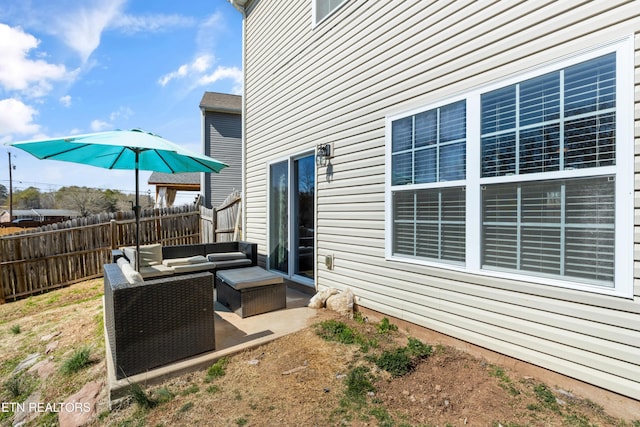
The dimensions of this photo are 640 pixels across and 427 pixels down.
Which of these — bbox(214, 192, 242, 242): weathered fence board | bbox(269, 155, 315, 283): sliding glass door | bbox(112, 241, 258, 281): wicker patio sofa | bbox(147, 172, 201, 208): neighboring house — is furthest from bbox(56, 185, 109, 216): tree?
bbox(269, 155, 315, 283): sliding glass door

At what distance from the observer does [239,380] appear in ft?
8.63

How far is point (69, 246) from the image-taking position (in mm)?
7656

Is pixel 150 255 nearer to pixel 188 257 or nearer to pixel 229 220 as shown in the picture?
pixel 188 257

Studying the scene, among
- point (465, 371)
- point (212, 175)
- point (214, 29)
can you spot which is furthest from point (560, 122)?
point (212, 175)

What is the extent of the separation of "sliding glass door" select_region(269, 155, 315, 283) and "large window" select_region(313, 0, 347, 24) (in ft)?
7.51

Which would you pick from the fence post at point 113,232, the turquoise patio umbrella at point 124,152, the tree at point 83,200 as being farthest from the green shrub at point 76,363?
the tree at point 83,200

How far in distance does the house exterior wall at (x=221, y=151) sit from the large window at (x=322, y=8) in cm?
944

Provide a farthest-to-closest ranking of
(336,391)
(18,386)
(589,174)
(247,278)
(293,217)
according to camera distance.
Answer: (293,217) → (247,278) → (18,386) → (336,391) → (589,174)

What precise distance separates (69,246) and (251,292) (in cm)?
655

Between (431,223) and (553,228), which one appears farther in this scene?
(431,223)

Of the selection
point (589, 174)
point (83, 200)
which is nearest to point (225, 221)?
point (589, 174)

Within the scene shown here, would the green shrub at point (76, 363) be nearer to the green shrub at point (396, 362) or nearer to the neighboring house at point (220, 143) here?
the green shrub at point (396, 362)

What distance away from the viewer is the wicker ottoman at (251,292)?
13.1 ft

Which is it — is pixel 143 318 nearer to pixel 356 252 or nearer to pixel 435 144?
pixel 356 252
